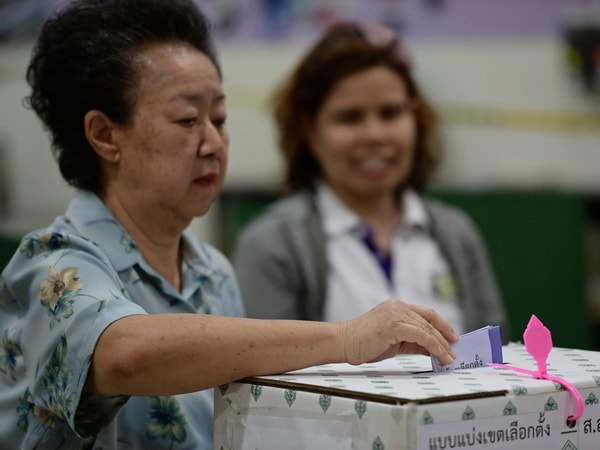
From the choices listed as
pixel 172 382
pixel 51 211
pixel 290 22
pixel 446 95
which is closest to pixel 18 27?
pixel 51 211

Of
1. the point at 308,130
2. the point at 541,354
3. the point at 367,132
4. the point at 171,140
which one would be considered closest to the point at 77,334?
the point at 171,140

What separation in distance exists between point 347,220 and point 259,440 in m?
1.41

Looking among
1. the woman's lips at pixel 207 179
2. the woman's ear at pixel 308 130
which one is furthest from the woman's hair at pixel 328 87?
the woman's lips at pixel 207 179

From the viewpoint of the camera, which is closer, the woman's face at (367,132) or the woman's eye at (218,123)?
the woman's eye at (218,123)

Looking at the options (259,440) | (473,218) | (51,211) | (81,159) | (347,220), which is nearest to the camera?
(259,440)

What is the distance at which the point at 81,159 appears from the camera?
1.64 m

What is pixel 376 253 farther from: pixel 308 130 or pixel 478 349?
pixel 478 349

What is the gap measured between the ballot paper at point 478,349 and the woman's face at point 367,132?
1328mm

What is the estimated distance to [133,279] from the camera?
155cm

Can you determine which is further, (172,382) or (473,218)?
(473,218)

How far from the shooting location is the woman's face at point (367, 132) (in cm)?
267

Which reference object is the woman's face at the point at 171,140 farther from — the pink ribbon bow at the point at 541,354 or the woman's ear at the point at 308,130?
the woman's ear at the point at 308,130

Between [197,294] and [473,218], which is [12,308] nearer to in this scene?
[197,294]

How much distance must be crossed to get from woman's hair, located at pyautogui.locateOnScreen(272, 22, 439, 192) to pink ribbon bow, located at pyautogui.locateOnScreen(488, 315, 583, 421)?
1.43m
